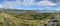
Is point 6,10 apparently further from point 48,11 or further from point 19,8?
point 48,11

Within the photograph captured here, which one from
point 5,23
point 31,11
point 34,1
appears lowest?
point 5,23

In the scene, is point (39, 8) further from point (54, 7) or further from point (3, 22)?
point (3, 22)

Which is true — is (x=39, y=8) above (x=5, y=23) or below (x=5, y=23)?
above

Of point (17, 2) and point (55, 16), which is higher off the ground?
point (17, 2)

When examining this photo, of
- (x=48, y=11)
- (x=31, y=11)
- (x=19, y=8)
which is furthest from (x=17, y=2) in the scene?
(x=48, y=11)

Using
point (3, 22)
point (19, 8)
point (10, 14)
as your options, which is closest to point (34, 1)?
point (19, 8)

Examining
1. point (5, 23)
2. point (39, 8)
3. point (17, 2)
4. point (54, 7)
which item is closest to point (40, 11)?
point (39, 8)
